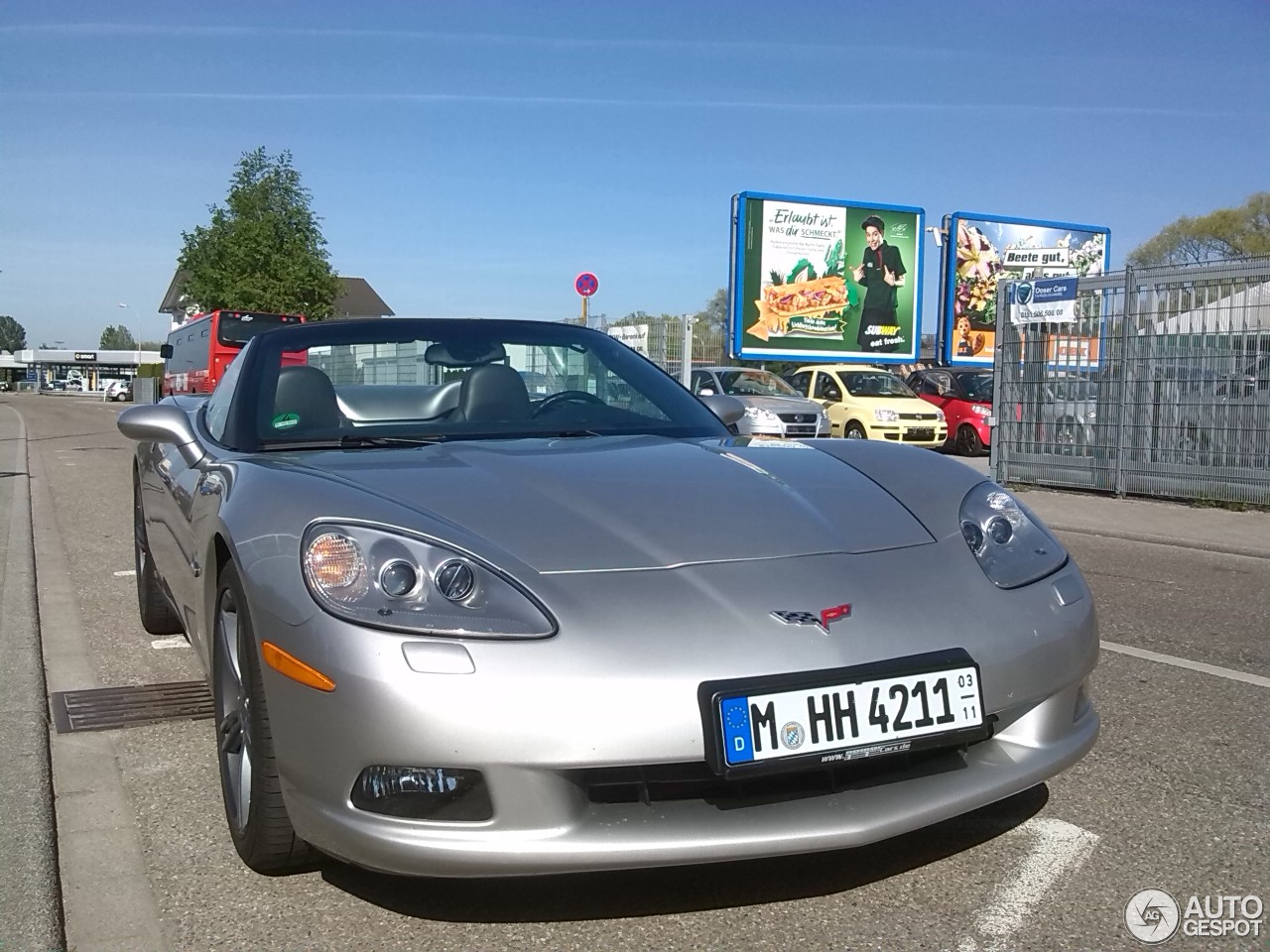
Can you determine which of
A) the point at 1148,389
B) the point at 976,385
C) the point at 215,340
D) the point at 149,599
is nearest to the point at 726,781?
the point at 149,599

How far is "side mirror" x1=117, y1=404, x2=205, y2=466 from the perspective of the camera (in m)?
3.49

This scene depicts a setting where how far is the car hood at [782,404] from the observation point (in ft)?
54.9

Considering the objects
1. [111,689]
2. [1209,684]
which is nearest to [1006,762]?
[1209,684]

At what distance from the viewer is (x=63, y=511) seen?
390 inches

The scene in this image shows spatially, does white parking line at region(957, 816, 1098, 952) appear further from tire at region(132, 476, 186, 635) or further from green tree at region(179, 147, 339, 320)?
green tree at region(179, 147, 339, 320)

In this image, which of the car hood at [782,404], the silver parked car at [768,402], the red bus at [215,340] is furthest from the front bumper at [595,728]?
the red bus at [215,340]

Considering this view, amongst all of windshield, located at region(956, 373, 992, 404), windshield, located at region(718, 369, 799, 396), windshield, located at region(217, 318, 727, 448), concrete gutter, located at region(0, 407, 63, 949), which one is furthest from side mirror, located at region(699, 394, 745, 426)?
windshield, located at region(956, 373, 992, 404)

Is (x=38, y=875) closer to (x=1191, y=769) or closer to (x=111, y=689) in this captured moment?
(x=111, y=689)

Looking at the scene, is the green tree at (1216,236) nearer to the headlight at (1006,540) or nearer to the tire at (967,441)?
the tire at (967,441)

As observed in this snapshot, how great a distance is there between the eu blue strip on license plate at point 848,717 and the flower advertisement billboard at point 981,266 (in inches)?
1042

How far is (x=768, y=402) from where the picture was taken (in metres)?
16.9

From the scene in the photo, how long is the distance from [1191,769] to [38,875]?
291 cm

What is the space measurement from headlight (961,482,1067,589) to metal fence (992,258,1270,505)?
835cm

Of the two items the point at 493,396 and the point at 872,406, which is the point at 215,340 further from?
the point at 493,396
